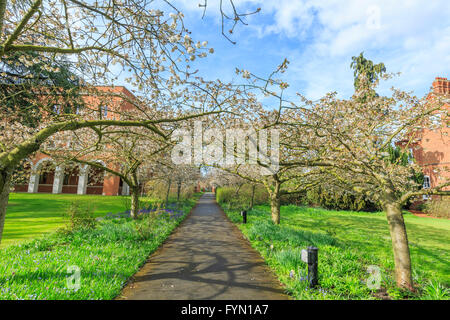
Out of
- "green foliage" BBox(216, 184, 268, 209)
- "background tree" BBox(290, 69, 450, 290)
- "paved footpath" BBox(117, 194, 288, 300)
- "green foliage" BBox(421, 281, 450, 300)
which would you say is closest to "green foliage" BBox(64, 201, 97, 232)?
"paved footpath" BBox(117, 194, 288, 300)

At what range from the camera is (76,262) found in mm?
4582

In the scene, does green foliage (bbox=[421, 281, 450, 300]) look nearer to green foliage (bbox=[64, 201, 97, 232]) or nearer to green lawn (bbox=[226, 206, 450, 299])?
green lawn (bbox=[226, 206, 450, 299])

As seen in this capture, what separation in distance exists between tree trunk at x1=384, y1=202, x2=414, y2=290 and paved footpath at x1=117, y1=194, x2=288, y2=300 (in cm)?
239

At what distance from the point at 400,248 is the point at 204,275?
4138 mm

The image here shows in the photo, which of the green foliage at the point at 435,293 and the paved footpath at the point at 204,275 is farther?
the paved footpath at the point at 204,275

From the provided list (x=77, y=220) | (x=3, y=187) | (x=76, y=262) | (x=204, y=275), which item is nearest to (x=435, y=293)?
(x=204, y=275)

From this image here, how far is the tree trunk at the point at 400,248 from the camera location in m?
4.07

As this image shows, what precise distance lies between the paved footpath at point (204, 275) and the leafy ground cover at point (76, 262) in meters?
0.36

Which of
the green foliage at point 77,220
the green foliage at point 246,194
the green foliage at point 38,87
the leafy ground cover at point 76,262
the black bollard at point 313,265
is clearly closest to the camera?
the leafy ground cover at point 76,262

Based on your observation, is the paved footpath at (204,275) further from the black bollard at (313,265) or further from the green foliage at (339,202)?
the green foliage at (339,202)

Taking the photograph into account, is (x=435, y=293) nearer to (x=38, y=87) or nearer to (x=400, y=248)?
(x=400, y=248)

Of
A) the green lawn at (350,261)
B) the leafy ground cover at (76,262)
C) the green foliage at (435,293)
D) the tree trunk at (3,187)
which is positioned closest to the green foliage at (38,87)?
the tree trunk at (3,187)

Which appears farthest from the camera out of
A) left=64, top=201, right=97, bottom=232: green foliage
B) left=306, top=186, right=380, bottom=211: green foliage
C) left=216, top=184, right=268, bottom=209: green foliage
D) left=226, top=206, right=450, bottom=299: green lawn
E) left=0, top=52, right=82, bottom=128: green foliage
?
left=216, top=184, right=268, bottom=209: green foliage

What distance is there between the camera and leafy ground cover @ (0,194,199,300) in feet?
11.3
